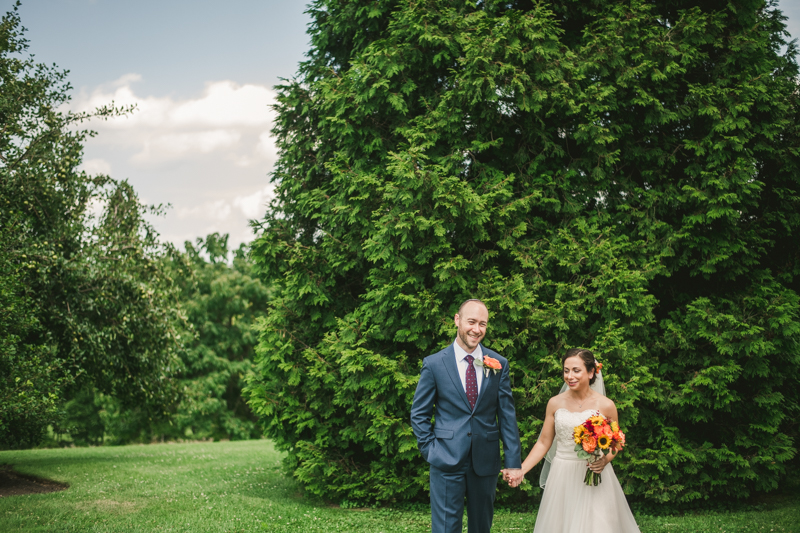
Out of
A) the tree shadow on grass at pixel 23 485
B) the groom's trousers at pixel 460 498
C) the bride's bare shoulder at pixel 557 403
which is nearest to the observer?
the groom's trousers at pixel 460 498

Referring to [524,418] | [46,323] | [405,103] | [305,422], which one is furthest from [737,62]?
[46,323]

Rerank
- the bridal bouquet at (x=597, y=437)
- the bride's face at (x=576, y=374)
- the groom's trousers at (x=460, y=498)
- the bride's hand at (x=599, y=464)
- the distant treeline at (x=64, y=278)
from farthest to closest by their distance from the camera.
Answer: the distant treeline at (x=64, y=278)
the bride's face at (x=576, y=374)
the bride's hand at (x=599, y=464)
the bridal bouquet at (x=597, y=437)
the groom's trousers at (x=460, y=498)

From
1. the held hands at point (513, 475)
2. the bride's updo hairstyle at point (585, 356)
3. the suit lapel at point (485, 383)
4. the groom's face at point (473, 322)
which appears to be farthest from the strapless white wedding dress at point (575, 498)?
the groom's face at point (473, 322)

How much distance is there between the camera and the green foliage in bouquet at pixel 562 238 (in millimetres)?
8156

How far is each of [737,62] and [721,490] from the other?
700cm

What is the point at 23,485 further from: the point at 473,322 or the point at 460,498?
the point at 473,322

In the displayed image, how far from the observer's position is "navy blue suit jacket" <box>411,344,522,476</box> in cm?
Result: 408

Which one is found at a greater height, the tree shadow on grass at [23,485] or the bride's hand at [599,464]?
the bride's hand at [599,464]

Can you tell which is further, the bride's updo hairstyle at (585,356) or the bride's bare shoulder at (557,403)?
the bride's bare shoulder at (557,403)

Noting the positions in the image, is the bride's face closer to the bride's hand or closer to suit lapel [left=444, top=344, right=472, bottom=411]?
the bride's hand

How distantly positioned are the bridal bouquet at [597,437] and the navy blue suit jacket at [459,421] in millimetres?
569

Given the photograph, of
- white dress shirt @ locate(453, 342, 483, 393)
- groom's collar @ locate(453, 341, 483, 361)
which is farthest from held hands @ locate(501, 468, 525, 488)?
groom's collar @ locate(453, 341, 483, 361)

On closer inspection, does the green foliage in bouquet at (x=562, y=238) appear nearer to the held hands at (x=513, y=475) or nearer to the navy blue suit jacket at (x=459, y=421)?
the navy blue suit jacket at (x=459, y=421)

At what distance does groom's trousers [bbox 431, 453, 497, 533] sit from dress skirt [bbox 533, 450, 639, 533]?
857 mm
